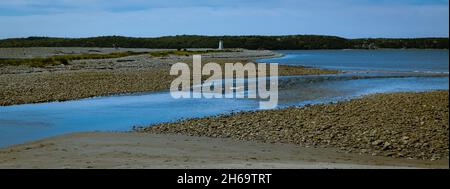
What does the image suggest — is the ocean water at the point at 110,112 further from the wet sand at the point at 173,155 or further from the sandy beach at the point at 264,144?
the wet sand at the point at 173,155

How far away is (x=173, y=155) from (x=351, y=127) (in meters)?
6.19

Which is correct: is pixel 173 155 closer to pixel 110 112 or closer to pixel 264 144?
pixel 264 144

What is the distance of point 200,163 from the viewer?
1066 cm

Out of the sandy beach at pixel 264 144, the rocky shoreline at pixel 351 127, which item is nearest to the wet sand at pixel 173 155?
the sandy beach at pixel 264 144

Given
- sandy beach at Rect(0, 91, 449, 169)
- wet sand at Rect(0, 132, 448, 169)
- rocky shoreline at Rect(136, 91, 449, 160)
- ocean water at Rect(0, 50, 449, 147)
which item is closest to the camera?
wet sand at Rect(0, 132, 448, 169)

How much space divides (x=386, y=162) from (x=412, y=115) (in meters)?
5.97

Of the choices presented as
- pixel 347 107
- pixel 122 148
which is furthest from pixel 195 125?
pixel 347 107

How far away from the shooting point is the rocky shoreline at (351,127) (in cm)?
1324

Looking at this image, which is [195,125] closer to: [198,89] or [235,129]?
[235,129]

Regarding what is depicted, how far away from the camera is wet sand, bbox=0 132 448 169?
10539mm

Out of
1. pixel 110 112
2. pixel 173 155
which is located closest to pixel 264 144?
pixel 173 155

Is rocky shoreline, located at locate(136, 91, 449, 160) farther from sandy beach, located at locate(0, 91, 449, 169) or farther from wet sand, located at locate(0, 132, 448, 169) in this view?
wet sand, located at locate(0, 132, 448, 169)

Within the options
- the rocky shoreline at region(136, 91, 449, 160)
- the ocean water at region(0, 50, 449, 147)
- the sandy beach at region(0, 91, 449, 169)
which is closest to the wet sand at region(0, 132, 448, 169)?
the sandy beach at region(0, 91, 449, 169)

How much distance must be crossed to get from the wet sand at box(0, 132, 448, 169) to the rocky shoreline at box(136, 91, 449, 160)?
0.71 meters
